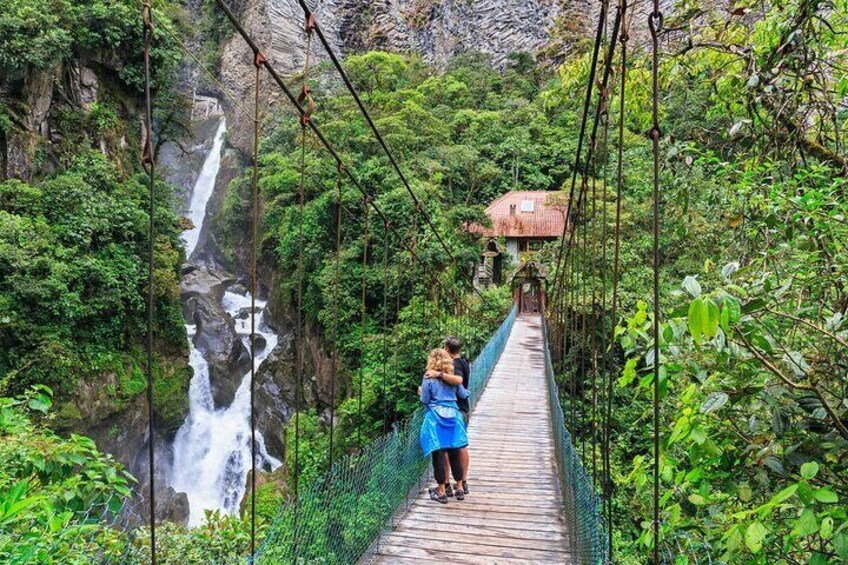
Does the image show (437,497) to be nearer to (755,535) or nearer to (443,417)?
(443,417)

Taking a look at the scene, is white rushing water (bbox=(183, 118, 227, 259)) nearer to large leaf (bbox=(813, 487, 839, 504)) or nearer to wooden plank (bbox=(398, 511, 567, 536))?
wooden plank (bbox=(398, 511, 567, 536))

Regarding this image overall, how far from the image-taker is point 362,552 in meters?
2.46

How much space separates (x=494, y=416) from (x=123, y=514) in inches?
241

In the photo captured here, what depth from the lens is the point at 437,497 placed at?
308 centimetres

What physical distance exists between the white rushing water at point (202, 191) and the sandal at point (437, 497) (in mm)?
16975

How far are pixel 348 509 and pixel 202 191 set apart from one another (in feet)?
66.9

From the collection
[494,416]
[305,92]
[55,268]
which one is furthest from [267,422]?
[305,92]

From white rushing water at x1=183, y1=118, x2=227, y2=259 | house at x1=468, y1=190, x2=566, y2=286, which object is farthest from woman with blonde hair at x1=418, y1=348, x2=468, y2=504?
white rushing water at x1=183, y1=118, x2=227, y2=259

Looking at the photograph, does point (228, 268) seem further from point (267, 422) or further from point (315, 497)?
point (315, 497)

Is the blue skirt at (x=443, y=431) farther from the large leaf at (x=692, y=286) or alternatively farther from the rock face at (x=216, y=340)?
the rock face at (x=216, y=340)

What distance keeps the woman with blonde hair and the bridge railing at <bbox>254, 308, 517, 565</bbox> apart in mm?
171

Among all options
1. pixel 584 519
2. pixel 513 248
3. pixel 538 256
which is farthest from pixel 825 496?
pixel 513 248

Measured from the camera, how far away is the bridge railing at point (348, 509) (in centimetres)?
210

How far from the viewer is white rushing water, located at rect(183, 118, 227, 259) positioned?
18.3m
